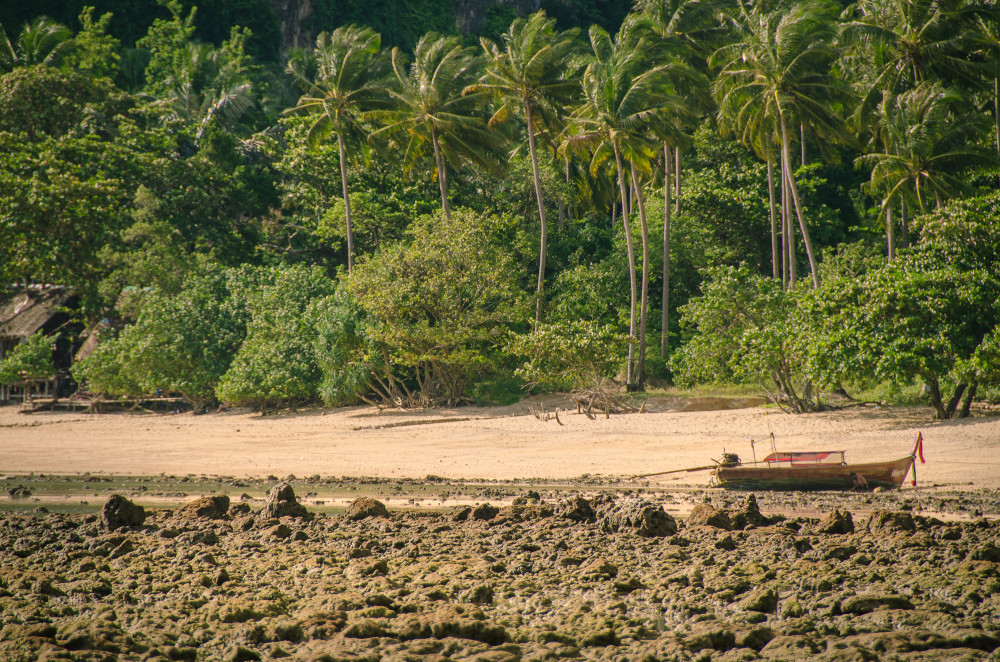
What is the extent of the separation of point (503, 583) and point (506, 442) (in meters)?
11.4

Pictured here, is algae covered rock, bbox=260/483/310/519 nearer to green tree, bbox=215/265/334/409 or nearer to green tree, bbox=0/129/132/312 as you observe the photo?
green tree, bbox=215/265/334/409

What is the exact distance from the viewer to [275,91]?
1938 inches

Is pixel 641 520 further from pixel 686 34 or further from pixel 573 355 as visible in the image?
pixel 686 34

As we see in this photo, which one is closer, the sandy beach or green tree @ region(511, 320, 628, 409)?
the sandy beach

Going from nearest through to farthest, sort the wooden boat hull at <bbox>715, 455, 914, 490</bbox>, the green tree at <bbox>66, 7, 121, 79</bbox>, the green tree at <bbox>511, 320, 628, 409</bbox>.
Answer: the wooden boat hull at <bbox>715, 455, 914, 490</bbox> < the green tree at <bbox>511, 320, 628, 409</bbox> < the green tree at <bbox>66, 7, 121, 79</bbox>

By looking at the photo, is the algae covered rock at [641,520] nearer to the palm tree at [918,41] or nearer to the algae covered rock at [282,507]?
the algae covered rock at [282,507]

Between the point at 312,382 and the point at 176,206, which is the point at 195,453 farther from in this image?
the point at 176,206

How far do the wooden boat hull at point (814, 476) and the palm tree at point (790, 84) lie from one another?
12601 mm

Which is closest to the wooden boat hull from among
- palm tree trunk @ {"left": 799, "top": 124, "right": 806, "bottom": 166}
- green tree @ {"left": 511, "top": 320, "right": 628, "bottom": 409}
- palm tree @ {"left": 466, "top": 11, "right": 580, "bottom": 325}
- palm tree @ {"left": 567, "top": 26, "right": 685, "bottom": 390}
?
green tree @ {"left": 511, "top": 320, "right": 628, "bottom": 409}

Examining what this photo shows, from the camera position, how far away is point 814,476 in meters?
12.4

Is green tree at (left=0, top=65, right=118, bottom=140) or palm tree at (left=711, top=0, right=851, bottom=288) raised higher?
green tree at (left=0, top=65, right=118, bottom=140)

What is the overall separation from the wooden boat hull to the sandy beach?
2.92 ft

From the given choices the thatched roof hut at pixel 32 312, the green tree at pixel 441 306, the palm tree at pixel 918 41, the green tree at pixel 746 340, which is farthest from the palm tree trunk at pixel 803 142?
the thatched roof hut at pixel 32 312

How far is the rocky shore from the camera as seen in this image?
19.0 feet
